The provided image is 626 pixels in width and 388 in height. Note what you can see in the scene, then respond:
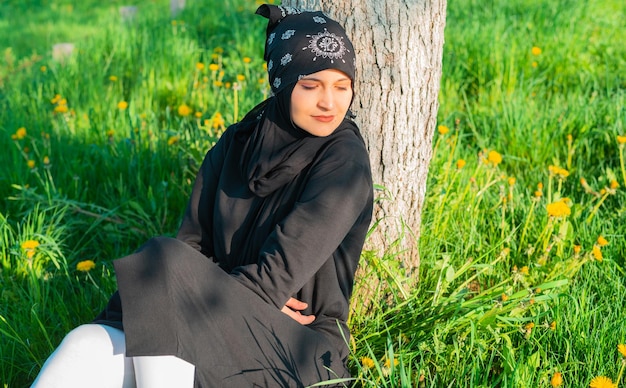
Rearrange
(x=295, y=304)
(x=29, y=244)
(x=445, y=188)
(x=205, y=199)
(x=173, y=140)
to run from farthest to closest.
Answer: (x=173, y=140) < (x=445, y=188) < (x=29, y=244) < (x=205, y=199) < (x=295, y=304)

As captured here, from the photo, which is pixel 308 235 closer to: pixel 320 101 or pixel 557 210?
pixel 320 101

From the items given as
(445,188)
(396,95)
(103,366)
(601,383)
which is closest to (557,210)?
(445,188)

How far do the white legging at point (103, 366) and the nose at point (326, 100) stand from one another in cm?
79

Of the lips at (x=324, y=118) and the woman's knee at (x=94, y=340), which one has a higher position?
the lips at (x=324, y=118)

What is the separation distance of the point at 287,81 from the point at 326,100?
0.12 m

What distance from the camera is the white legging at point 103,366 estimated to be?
1802mm

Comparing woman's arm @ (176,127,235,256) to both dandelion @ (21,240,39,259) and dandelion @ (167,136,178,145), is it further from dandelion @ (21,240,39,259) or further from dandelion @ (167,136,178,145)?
dandelion @ (167,136,178,145)

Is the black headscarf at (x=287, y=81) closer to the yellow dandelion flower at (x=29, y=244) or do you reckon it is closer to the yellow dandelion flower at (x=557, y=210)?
the yellow dandelion flower at (x=557, y=210)

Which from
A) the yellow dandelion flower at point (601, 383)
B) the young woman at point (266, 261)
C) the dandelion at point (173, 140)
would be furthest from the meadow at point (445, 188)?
the young woman at point (266, 261)

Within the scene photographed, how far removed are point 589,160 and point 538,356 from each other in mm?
1550

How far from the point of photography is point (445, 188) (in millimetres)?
2932

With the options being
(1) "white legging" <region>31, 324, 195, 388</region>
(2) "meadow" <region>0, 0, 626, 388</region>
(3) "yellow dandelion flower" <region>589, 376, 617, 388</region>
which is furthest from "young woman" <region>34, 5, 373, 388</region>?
(3) "yellow dandelion flower" <region>589, 376, 617, 388</region>

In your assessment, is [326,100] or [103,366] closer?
[103,366]

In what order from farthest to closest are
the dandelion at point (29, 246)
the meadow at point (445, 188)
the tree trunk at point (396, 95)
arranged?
the dandelion at point (29, 246), the tree trunk at point (396, 95), the meadow at point (445, 188)
